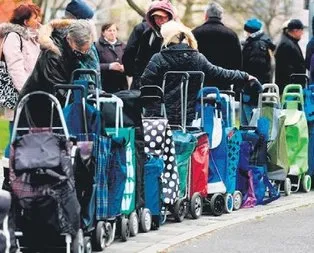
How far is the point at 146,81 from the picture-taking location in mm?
13211

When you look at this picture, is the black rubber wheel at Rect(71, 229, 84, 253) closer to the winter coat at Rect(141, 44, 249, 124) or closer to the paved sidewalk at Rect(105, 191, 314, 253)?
the paved sidewalk at Rect(105, 191, 314, 253)

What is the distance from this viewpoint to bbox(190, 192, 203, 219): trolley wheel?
Result: 1295 cm

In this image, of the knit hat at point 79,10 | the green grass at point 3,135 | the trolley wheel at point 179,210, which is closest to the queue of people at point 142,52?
the knit hat at point 79,10

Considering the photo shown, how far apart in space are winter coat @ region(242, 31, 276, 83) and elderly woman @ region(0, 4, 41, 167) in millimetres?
4689

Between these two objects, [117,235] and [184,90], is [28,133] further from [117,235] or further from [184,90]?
[184,90]

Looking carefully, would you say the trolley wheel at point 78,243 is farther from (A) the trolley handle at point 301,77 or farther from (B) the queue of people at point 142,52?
(A) the trolley handle at point 301,77

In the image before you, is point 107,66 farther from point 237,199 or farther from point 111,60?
point 237,199

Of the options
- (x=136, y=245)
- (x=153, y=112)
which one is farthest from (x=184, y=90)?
(x=136, y=245)

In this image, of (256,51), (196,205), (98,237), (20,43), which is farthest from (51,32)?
(256,51)

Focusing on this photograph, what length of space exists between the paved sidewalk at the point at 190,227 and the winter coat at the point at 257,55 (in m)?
2.43

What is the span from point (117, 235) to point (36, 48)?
7.25 feet

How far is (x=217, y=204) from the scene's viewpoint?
1340cm

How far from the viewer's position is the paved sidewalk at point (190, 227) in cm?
1109

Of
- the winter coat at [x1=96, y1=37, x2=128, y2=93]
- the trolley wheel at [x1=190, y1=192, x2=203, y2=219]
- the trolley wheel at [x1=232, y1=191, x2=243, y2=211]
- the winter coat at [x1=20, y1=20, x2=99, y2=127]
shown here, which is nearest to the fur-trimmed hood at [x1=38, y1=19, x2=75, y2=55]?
the winter coat at [x1=20, y1=20, x2=99, y2=127]
